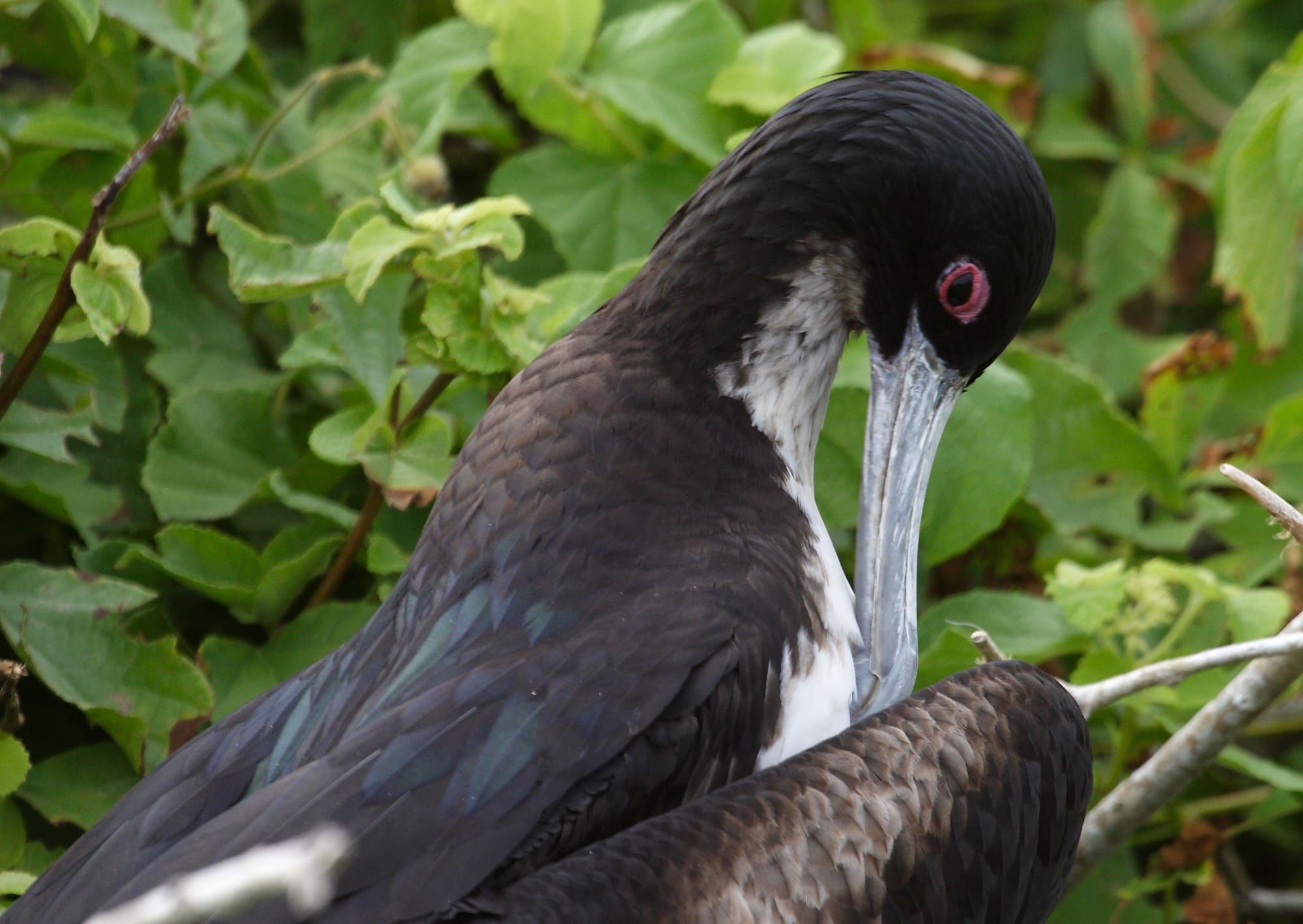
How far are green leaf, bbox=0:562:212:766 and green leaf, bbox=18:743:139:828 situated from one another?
7 centimetres

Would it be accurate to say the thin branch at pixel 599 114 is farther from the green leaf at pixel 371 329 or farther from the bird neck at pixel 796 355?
the bird neck at pixel 796 355

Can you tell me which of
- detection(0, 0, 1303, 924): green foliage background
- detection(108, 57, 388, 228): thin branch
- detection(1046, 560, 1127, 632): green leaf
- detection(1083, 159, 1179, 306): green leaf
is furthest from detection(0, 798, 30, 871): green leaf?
detection(1083, 159, 1179, 306): green leaf

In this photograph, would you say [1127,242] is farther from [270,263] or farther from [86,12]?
[86,12]

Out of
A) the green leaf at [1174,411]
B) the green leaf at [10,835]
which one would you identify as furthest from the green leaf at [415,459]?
the green leaf at [1174,411]

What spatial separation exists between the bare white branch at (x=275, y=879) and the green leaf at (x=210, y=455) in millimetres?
920

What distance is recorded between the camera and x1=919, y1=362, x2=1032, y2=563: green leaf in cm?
239

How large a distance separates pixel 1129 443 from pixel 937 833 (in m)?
1.35

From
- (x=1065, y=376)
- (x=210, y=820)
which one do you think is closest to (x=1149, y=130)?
(x=1065, y=376)

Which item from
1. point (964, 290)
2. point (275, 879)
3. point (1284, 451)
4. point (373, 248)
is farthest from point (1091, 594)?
point (275, 879)

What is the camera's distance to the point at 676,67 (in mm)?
2834

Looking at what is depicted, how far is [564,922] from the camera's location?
4.77 ft

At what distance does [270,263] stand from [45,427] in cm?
40

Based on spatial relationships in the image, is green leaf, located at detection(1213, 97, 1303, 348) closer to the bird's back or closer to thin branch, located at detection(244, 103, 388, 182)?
the bird's back

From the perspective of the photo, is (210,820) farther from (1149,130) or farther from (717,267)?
(1149,130)
